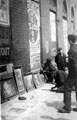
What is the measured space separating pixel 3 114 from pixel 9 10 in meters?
3.47

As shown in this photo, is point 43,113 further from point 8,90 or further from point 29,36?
point 29,36

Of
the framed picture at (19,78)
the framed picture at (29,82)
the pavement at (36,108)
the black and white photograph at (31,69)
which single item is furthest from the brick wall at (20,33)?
the pavement at (36,108)

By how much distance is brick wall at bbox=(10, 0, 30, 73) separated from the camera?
8.28 meters

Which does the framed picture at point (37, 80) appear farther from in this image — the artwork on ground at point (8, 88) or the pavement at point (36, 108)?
the artwork on ground at point (8, 88)

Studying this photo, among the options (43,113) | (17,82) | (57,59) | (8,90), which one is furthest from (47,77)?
(43,113)

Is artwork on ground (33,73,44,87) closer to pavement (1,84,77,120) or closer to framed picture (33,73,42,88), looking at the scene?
framed picture (33,73,42,88)

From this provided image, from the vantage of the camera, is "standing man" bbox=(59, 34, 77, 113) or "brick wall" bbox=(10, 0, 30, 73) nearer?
"standing man" bbox=(59, 34, 77, 113)

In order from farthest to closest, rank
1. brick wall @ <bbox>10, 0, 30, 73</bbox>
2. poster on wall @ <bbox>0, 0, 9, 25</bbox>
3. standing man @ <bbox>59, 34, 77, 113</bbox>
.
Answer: brick wall @ <bbox>10, 0, 30, 73</bbox>
poster on wall @ <bbox>0, 0, 9, 25</bbox>
standing man @ <bbox>59, 34, 77, 113</bbox>

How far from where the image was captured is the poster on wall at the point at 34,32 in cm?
973

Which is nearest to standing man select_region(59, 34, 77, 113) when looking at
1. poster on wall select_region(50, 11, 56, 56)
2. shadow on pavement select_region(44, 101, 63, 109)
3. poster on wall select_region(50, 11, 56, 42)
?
shadow on pavement select_region(44, 101, 63, 109)

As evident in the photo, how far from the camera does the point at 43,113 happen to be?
5.86 meters

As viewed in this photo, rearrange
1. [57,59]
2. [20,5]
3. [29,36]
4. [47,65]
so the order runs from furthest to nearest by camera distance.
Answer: [57,59]
[47,65]
[29,36]
[20,5]

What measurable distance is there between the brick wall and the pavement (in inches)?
53.6

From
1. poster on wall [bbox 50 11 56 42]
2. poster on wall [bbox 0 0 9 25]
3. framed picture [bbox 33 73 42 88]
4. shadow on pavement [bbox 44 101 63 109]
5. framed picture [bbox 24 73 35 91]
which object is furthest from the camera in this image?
poster on wall [bbox 50 11 56 42]
